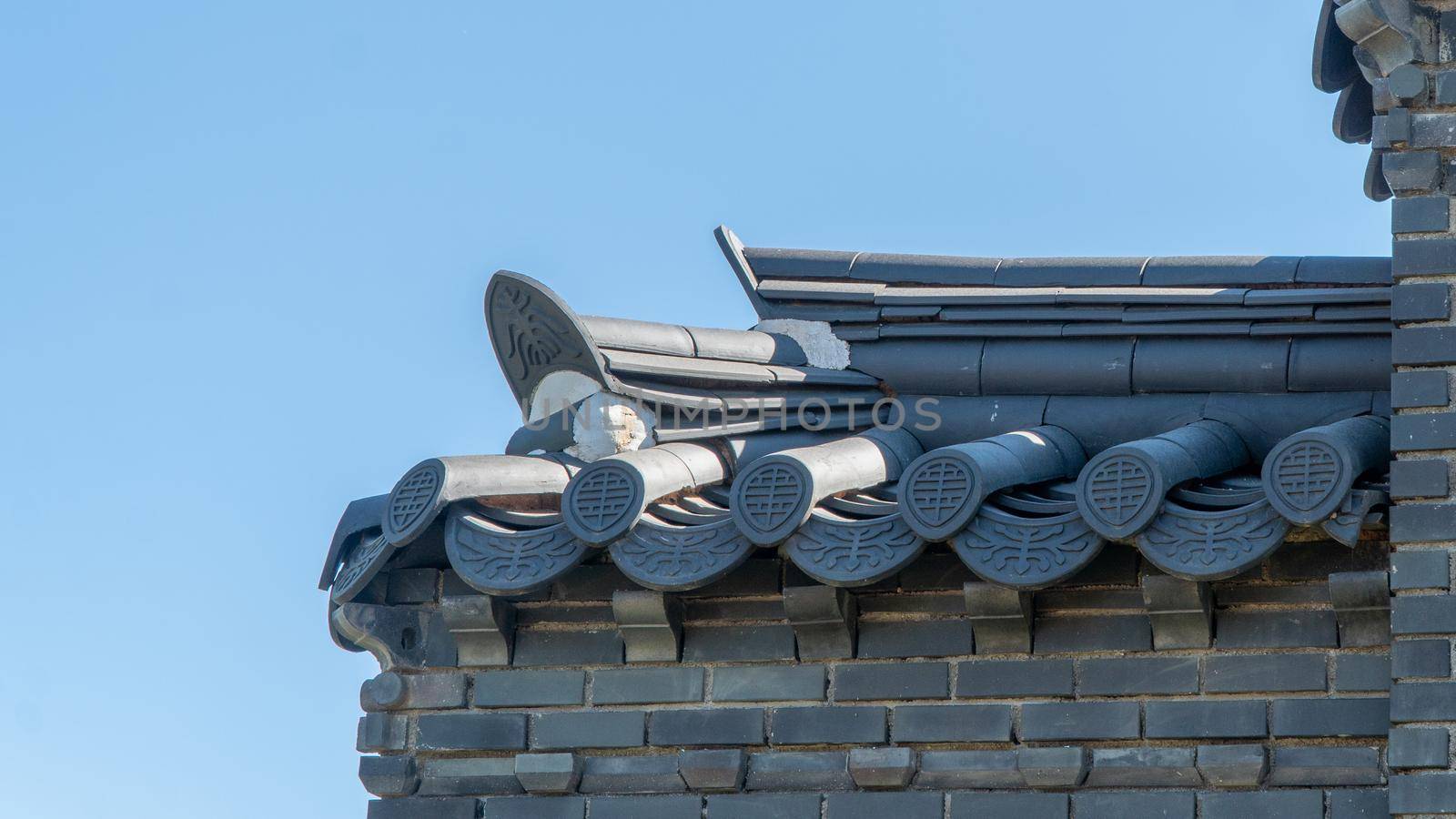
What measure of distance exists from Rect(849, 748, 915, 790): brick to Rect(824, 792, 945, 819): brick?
1.5 inches

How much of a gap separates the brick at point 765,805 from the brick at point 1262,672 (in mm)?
1316

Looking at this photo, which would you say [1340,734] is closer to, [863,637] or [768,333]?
[863,637]

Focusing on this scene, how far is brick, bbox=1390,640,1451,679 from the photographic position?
5.95 m

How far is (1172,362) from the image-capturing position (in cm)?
729

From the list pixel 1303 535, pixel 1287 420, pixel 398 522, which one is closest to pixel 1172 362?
pixel 1287 420

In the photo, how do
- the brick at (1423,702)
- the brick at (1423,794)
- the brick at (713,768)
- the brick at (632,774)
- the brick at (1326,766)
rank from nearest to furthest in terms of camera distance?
the brick at (1423,794) → the brick at (1423,702) → the brick at (1326,766) → the brick at (713,768) → the brick at (632,774)

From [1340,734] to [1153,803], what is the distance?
598 millimetres

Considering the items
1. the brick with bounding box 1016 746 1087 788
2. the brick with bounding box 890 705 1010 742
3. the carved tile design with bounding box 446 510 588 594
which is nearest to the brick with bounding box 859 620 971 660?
the brick with bounding box 890 705 1010 742

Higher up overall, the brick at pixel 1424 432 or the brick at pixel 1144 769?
the brick at pixel 1424 432

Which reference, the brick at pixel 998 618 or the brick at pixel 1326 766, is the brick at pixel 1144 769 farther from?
the brick at pixel 998 618

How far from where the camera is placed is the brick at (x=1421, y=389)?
6.19m

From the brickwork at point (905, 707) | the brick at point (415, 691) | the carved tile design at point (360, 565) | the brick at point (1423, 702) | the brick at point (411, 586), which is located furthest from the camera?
the brick at point (411, 586)

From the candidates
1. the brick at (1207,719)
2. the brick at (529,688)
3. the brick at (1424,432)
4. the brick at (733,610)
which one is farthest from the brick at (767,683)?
the brick at (1424,432)

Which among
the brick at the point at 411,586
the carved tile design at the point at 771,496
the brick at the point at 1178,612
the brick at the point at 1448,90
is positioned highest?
the brick at the point at 1448,90
